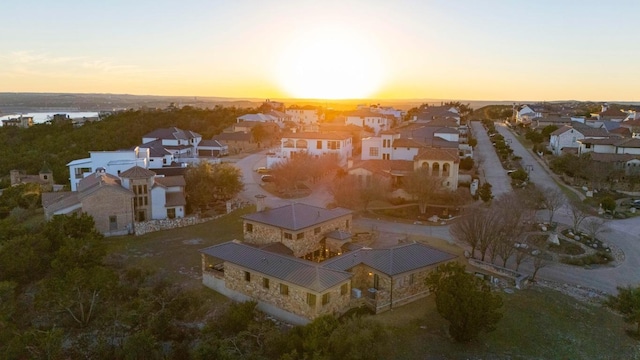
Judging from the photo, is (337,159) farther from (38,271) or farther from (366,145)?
(38,271)

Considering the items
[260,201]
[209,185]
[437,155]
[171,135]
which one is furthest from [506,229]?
[171,135]

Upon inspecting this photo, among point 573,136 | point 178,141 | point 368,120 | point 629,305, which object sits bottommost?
point 629,305

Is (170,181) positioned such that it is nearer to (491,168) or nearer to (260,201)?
(260,201)

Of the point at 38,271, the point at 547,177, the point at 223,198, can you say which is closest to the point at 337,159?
the point at 223,198

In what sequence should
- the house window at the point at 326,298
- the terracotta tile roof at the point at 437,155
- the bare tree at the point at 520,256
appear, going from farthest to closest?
the terracotta tile roof at the point at 437,155
the bare tree at the point at 520,256
the house window at the point at 326,298

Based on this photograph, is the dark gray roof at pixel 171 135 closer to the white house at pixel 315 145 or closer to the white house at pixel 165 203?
the white house at pixel 315 145

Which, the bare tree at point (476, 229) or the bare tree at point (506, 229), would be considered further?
the bare tree at point (476, 229)

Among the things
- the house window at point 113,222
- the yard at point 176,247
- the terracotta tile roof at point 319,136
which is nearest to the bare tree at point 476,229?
the yard at point 176,247

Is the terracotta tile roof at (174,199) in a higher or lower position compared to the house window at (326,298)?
higher

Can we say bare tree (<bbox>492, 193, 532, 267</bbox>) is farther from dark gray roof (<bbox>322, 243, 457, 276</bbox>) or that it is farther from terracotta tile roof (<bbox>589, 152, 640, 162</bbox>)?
terracotta tile roof (<bbox>589, 152, 640, 162</bbox>)
